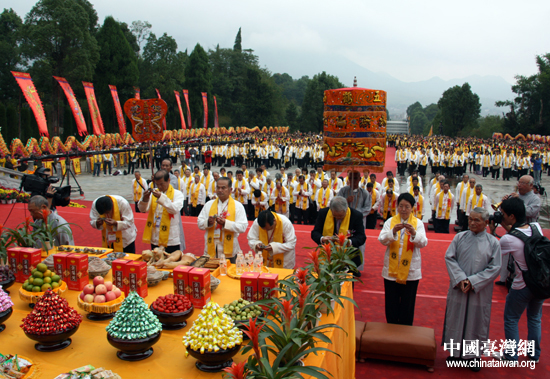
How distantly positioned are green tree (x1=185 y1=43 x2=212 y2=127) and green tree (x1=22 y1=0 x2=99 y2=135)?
1707 cm

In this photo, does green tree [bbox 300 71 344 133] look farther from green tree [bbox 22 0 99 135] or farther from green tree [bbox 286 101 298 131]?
green tree [bbox 22 0 99 135]

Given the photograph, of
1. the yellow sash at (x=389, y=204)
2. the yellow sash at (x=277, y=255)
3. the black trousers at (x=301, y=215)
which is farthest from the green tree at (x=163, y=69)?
the yellow sash at (x=277, y=255)

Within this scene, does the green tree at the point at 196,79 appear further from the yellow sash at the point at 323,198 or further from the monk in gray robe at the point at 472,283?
the monk in gray robe at the point at 472,283

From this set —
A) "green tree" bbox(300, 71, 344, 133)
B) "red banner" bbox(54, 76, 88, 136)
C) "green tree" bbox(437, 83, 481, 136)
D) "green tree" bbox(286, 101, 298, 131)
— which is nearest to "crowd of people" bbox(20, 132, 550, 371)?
"red banner" bbox(54, 76, 88, 136)

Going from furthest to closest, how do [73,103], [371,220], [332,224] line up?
[73,103] → [371,220] → [332,224]

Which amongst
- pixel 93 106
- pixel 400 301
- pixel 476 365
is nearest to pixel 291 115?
pixel 93 106

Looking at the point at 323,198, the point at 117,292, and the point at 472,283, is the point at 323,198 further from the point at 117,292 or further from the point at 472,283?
the point at 117,292

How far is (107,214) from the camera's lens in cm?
531

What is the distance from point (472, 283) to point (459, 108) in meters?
58.9

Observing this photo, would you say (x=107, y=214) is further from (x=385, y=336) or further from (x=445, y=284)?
(x=445, y=284)

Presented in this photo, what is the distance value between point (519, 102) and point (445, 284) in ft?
170

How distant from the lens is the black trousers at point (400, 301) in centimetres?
452

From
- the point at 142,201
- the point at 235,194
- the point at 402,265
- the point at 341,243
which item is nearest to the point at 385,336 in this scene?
the point at 402,265

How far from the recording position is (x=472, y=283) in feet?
12.6
